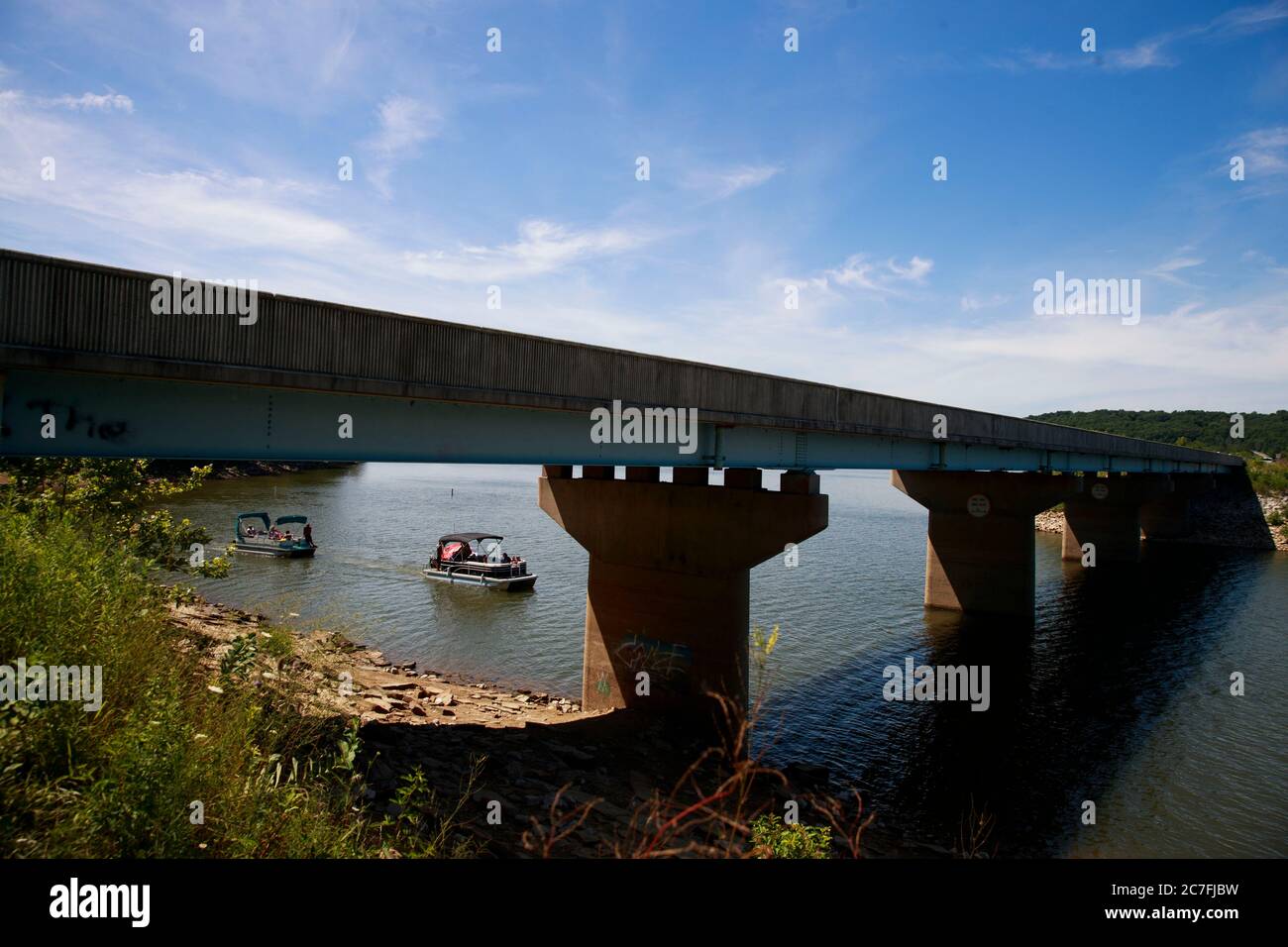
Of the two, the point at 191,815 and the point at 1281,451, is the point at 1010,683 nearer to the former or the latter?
the point at 191,815

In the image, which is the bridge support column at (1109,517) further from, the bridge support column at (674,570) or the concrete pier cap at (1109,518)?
the bridge support column at (674,570)

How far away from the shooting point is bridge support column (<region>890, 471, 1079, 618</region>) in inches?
1118

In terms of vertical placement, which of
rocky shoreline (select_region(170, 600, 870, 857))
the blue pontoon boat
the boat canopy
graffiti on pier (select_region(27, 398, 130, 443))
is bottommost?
rocky shoreline (select_region(170, 600, 870, 857))

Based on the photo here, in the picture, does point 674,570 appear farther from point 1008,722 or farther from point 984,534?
point 984,534

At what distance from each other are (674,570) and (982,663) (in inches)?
494

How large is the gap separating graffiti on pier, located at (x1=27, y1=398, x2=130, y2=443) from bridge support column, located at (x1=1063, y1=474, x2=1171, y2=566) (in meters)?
50.3

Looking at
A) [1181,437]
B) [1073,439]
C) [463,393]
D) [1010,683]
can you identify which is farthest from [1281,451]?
[463,393]

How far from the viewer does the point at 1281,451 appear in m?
90.8

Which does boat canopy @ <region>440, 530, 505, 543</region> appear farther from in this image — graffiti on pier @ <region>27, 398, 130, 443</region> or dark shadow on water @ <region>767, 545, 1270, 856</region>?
graffiti on pier @ <region>27, 398, 130, 443</region>

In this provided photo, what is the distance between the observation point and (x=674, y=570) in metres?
16.1

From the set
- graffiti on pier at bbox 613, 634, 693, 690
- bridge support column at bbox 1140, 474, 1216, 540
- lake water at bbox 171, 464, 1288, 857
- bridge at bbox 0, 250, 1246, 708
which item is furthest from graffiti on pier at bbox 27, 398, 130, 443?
bridge support column at bbox 1140, 474, 1216, 540

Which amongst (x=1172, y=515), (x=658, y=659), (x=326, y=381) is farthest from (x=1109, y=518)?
(x=326, y=381)

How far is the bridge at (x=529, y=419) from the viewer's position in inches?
281
